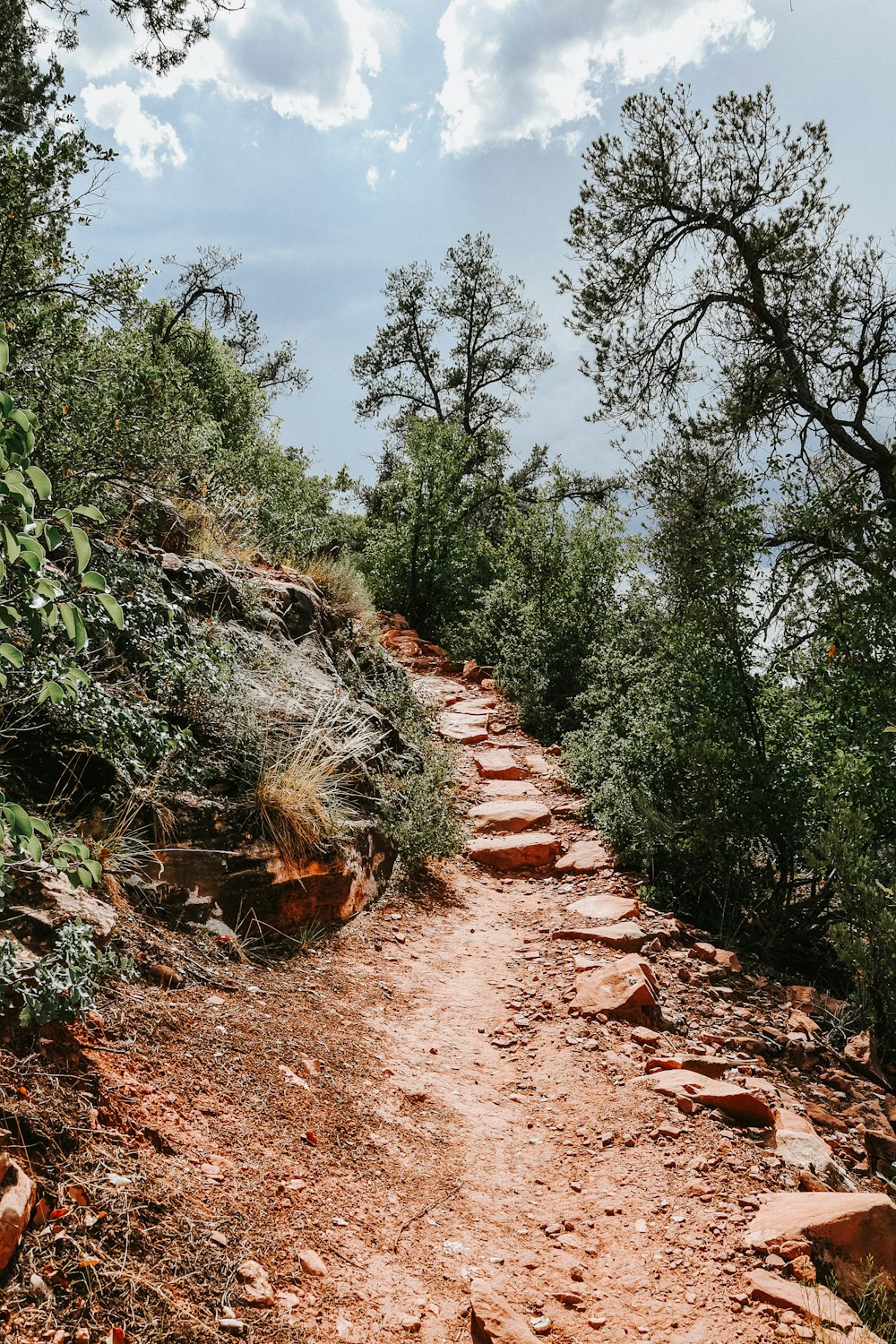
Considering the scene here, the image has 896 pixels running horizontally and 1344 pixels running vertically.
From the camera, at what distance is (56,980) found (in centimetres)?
249

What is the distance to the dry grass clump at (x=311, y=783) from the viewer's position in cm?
473

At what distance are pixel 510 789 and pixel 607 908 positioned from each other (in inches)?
107

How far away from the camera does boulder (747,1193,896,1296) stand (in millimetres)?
2604

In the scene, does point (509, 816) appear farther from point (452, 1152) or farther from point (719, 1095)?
point (452, 1152)

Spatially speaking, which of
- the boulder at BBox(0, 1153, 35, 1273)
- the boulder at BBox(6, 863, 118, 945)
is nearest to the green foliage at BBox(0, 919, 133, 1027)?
the boulder at BBox(6, 863, 118, 945)

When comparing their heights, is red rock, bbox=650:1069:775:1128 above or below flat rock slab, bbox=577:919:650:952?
below

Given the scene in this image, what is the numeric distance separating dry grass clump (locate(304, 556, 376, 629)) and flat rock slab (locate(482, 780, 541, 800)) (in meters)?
2.46

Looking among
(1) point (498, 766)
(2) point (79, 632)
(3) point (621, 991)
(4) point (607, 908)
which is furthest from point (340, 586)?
(2) point (79, 632)

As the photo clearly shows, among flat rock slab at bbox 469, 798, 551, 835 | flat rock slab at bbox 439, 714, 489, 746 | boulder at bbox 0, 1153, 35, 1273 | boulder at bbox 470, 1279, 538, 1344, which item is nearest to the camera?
boulder at bbox 0, 1153, 35, 1273

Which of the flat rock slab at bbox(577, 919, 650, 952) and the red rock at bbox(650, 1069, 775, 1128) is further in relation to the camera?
the flat rock slab at bbox(577, 919, 650, 952)

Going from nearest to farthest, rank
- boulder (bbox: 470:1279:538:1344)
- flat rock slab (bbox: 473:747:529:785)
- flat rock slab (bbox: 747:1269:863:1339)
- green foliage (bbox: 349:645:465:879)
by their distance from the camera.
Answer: boulder (bbox: 470:1279:538:1344)
flat rock slab (bbox: 747:1269:863:1339)
green foliage (bbox: 349:645:465:879)
flat rock slab (bbox: 473:747:529:785)

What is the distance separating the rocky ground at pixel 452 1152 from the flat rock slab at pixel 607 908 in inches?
16.2

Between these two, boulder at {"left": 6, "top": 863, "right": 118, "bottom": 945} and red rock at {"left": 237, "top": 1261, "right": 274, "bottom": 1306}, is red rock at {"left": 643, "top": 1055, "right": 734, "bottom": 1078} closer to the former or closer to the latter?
red rock at {"left": 237, "top": 1261, "right": 274, "bottom": 1306}

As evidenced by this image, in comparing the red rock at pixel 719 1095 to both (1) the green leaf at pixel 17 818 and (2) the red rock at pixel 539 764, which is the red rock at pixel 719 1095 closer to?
(1) the green leaf at pixel 17 818
